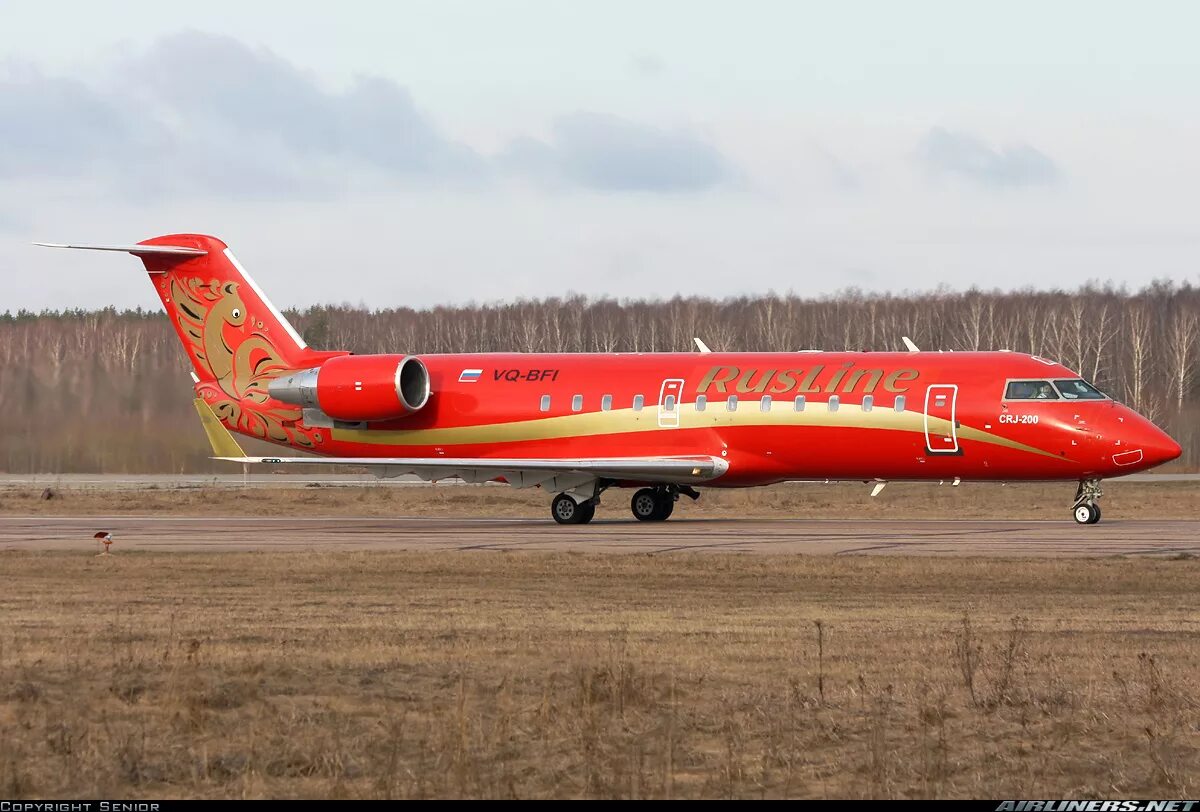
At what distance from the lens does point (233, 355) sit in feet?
131

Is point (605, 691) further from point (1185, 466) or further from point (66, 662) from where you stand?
point (1185, 466)

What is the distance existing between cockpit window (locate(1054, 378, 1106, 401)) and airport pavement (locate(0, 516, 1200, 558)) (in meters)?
2.65

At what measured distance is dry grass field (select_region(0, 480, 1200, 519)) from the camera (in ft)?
133

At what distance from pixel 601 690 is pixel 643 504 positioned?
25.6 metres

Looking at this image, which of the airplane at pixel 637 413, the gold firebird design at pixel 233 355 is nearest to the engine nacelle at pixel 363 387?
the airplane at pixel 637 413

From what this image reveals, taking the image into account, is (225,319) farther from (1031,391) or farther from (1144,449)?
(1144,449)

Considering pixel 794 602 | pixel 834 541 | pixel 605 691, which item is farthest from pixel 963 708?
pixel 834 541

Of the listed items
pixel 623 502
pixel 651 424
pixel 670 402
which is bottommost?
pixel 623 502

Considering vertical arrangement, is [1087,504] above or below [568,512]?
above

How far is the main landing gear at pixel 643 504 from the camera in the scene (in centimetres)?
3597

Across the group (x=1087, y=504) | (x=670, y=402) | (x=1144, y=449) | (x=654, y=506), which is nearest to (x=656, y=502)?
(x=654, y=506)

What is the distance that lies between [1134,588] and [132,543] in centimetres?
1722

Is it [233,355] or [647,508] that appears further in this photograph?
[233,355]

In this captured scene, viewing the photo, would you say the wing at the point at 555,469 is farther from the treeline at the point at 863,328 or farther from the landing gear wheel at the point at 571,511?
the treeline at the point at 863,328
